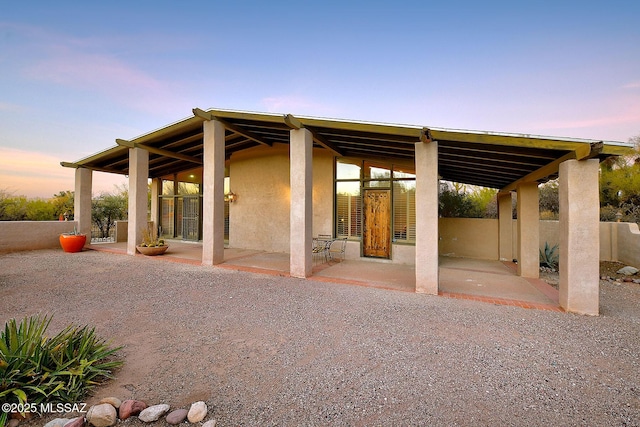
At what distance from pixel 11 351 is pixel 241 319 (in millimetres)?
2291

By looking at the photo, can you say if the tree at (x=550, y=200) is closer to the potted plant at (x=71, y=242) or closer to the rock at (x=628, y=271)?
the rock at (x=628, y=271)

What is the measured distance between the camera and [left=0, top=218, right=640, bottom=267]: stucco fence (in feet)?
27.7

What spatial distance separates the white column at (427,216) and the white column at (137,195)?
30.9ft

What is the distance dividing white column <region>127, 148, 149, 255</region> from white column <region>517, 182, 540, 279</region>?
12011 mm

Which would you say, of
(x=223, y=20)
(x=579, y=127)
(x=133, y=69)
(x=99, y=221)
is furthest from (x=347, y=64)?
(x=99, y=221)

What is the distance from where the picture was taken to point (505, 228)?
31.7 ft

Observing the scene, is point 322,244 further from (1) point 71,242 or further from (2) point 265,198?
(1) point 71,242

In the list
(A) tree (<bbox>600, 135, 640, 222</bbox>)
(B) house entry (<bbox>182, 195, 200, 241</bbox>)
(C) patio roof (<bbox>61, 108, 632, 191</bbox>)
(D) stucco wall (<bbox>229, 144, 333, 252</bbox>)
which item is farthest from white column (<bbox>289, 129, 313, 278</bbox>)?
(A) tree (<bbox>600, 135, 640, 222</bbox>)

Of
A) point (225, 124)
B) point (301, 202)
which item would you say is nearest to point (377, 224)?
point (301, 202)

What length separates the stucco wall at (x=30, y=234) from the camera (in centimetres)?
985

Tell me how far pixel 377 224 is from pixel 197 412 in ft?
24.3

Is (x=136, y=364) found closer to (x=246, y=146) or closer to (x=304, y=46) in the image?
(x=246, y=146)

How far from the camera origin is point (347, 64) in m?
11.7

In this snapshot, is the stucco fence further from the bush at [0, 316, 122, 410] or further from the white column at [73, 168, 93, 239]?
the bush at [0, 316, 122, 410]
